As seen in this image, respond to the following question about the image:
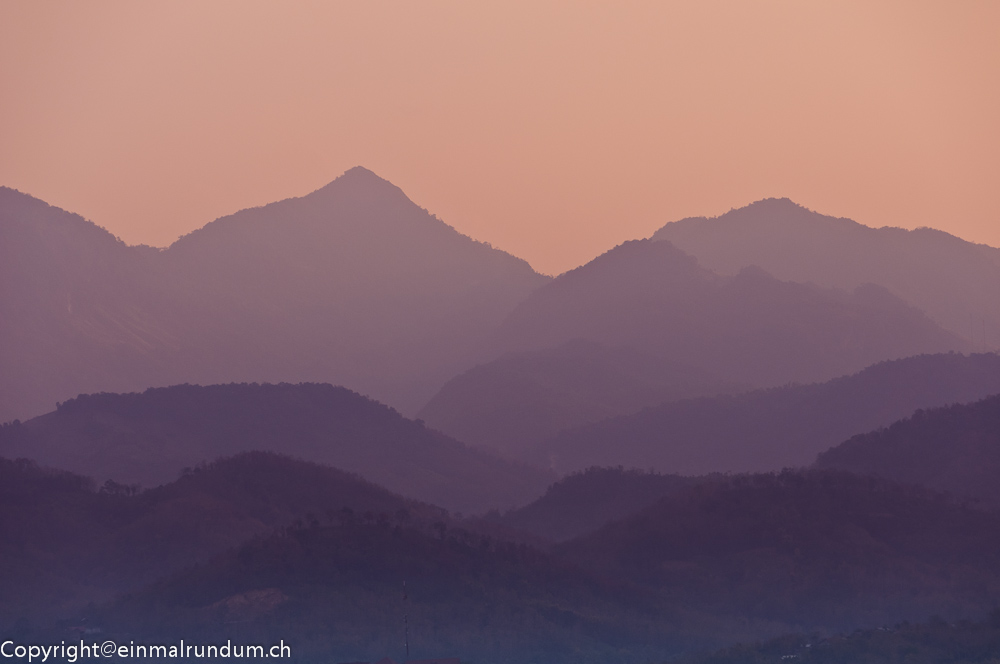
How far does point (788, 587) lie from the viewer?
146m

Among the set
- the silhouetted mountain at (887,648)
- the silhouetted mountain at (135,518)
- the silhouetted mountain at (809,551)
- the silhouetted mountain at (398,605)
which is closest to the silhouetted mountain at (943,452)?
the silhouetted mountain at (809,551)

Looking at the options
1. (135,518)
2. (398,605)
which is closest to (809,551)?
(398,605)

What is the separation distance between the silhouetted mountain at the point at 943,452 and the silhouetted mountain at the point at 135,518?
58842 mm

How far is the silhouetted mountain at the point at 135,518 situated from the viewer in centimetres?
15625

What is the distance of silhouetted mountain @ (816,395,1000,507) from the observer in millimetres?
177375

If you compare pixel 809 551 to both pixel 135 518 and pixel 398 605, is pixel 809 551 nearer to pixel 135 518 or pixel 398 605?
pixel 398 605

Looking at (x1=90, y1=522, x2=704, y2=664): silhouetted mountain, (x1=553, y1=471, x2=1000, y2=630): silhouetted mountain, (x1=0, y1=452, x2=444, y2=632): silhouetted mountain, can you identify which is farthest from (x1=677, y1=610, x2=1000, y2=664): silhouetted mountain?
(x1=0, y1=452, x2=444, y2=632): silhouetted mountain

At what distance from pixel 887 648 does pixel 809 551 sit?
49945mm

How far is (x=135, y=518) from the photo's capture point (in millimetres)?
174500

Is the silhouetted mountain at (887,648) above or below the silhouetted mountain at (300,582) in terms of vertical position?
below

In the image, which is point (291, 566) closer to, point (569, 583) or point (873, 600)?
point (569, 583)

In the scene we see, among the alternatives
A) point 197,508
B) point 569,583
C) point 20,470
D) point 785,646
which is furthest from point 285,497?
point 785,646

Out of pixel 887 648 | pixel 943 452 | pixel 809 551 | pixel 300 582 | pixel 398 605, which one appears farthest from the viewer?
pixel 943 452
